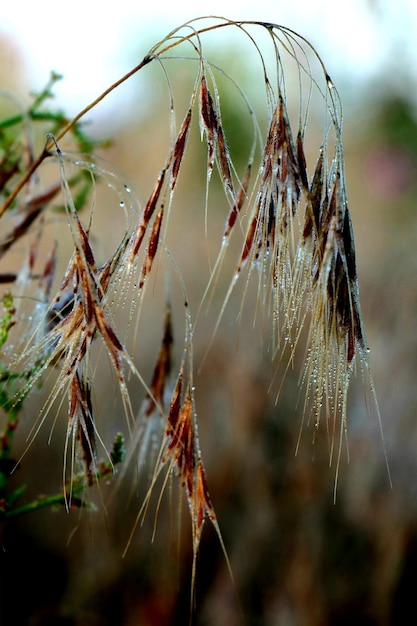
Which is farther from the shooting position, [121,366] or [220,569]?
[220,569]

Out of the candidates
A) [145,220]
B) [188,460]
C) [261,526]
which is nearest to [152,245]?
[145,220]

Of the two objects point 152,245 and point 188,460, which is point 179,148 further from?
point 188,460

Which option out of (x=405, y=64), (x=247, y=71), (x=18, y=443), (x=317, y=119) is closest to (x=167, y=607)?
(x=18, y=443)

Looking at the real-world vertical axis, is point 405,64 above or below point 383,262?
above

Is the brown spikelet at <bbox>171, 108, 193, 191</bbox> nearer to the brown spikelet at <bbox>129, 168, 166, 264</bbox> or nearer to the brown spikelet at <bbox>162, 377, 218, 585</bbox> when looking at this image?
the brown spikelet at <bbox>129, 168, 166, 264</bbox>

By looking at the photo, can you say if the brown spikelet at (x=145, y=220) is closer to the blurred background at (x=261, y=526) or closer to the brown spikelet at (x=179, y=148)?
the brown spikelet at (x=179, y=148)

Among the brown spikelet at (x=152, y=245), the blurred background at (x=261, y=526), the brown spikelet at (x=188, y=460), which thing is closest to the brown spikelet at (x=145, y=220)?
the brown spikelet at (x=152, y=245)

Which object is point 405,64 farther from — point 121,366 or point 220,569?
point 121,366

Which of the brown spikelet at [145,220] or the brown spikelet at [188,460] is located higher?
the brown spikelet at [145,220]

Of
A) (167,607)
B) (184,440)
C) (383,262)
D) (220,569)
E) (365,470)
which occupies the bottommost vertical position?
(167,607)

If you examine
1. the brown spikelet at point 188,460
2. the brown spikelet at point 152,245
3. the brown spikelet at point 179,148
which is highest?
the brown spikelet at point 179,148

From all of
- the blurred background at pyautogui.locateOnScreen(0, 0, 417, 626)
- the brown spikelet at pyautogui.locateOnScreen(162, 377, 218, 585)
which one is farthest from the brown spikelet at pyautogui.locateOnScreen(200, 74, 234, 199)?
the blurred background at pyautogui.locateOnScreen(0, 0, 417, 626)
